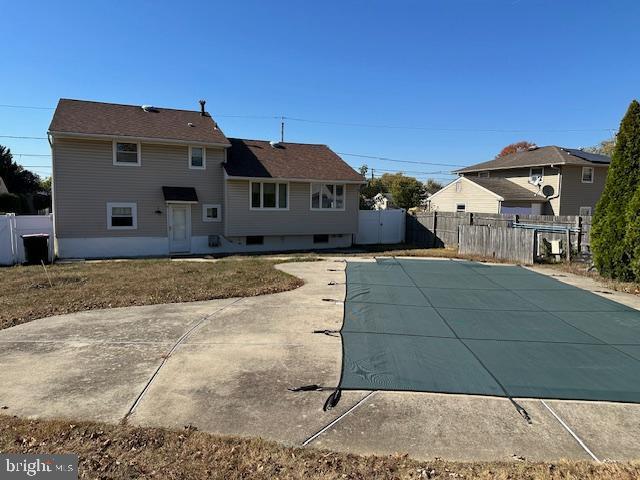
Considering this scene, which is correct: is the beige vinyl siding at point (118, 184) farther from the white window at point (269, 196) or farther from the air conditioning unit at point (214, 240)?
the white window at point (269, 196)

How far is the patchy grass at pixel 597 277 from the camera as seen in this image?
10.0m

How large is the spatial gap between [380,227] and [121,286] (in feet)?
53.0

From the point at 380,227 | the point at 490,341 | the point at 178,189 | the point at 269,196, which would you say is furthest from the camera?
the point at 380,227

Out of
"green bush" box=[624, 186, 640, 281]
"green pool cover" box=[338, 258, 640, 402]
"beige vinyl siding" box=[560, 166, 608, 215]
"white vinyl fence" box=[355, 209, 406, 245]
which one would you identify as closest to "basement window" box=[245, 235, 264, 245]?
"white vinyl fence" box=[355, 209, 406, 245]

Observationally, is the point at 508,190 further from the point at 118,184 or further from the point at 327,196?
the point at 118,184

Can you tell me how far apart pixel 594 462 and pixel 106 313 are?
24.6 ft

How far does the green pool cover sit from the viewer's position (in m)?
4.63

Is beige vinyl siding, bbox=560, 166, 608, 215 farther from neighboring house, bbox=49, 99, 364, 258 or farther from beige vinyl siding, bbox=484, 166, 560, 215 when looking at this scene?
neighboring house, bbox=49, 99, 364, 258

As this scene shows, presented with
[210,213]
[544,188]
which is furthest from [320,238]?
[544,188]

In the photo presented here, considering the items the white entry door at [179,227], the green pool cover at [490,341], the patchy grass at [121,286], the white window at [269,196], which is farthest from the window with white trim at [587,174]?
the white entry door at [179,227]

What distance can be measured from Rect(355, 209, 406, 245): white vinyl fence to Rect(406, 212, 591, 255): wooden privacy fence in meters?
0.53

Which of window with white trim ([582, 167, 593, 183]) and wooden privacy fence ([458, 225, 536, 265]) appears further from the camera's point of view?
window with white trim ([582, 167, 593, 183])

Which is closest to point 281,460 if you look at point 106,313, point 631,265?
point 106,313

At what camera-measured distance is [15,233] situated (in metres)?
15.4
